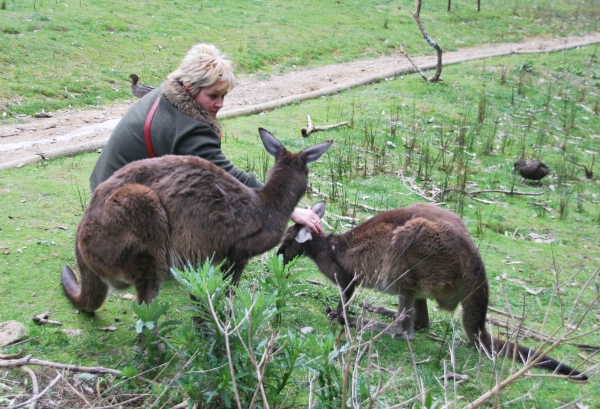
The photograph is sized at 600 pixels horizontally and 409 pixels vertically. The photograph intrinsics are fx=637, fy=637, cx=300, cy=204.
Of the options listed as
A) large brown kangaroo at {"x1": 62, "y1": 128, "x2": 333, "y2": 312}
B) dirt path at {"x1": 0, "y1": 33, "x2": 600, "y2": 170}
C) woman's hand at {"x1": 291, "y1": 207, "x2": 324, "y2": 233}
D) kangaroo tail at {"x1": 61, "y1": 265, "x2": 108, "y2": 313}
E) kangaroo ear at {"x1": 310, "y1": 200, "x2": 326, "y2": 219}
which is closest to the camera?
large brown kangaroo at {"x1": 62, "y1": 128, "x2": 333, "y2": 312}

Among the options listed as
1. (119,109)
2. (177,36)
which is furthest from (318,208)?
(177,36)

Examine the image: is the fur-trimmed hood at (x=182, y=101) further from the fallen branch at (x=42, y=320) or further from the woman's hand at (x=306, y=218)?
the fallen branch at (x=42, y=320)

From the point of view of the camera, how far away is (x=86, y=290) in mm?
4430

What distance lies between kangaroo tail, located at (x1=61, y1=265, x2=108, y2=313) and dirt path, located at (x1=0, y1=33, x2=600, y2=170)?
129 inches

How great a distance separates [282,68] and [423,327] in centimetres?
1021

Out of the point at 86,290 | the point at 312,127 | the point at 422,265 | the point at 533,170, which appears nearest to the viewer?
the point at 86,290

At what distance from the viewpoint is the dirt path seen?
838 centimetres

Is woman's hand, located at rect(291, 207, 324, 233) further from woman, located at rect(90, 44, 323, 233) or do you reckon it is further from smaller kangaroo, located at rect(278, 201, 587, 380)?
woman, located at rect(90, 44, 323, 233)

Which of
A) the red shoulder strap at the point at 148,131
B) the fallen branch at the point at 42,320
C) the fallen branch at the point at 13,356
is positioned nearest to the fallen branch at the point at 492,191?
the red shoulder strap at the point at 148,131

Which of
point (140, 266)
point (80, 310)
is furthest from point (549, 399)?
point (80, 310)

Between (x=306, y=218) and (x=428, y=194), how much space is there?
3.72 meters

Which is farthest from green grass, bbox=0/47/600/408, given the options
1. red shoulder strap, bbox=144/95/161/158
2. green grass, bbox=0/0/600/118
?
green grass, bbox=0/0/600/118

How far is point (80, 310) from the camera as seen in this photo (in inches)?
183

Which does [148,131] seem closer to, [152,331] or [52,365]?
[152,331]
